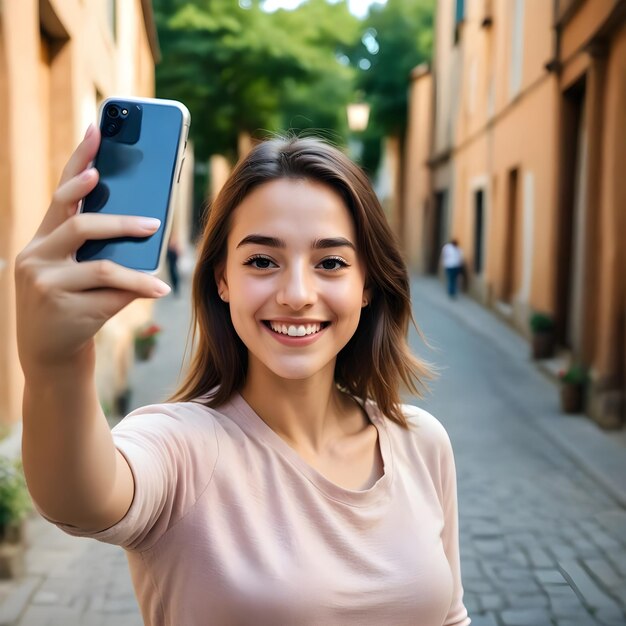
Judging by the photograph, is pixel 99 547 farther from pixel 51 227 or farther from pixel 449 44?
pixel 449 44

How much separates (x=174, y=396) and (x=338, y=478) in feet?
1.36

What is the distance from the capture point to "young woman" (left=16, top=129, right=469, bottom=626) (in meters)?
1.08

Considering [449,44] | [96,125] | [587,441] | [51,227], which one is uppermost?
[449,44]

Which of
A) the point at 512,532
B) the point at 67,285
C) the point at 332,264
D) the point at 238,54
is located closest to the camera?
the point at 67,285

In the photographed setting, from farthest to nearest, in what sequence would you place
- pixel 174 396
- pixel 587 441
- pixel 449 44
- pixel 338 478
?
1. pixel 449 44
2. pixel 587 441
3. pixel 174 396
4. pixel 338 478

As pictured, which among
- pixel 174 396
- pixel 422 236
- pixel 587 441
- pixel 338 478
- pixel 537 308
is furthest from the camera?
pixel 422 236

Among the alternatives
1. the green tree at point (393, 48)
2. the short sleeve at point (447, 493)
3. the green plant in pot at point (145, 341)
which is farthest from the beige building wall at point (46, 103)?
the green tree at point (393, 48)

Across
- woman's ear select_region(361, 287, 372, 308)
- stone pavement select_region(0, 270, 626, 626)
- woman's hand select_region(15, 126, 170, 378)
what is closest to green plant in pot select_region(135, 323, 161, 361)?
stone pavement select_region(0, 270, 626, 626)

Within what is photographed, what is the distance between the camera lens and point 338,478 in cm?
170

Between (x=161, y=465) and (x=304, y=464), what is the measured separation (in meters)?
0.31

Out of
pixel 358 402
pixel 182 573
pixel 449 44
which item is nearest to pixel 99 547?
Result: pixel 358 402

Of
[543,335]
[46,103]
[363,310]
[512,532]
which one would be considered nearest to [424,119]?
[543,335]

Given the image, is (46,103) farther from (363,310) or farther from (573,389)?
(363,310)

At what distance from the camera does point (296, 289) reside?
1548mm
